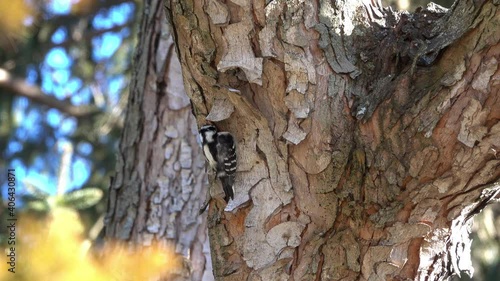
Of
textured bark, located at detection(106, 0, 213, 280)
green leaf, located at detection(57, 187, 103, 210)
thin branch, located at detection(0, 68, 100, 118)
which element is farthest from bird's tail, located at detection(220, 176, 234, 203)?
thin branch, located at detection(0, 68, 100, 118)

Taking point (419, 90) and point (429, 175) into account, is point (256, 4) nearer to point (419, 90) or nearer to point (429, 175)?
point (419, 90)

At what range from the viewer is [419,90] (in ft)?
4.58

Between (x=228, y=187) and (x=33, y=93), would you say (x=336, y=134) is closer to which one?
(x=228, y=187)

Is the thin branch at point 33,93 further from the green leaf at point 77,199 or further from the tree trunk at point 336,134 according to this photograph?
the tree trunk at point 336,134

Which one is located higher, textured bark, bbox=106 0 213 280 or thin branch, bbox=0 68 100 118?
thin branch, bbox=0 68 100 118

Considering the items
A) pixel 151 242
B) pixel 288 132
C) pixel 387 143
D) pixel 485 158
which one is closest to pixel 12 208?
pixel 151 242

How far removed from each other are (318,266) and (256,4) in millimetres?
633

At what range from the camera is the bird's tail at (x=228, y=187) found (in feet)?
5.08

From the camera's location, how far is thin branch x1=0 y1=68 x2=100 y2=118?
378cm

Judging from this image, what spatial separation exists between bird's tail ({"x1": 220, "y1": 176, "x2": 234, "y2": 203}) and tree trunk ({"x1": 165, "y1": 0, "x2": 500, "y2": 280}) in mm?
21

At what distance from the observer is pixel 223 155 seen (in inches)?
60.6

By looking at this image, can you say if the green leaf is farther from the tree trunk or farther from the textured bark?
the tree trunk

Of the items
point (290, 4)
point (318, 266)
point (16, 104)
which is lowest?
point (318, 266)

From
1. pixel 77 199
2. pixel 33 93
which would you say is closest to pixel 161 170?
pixel 77 199
